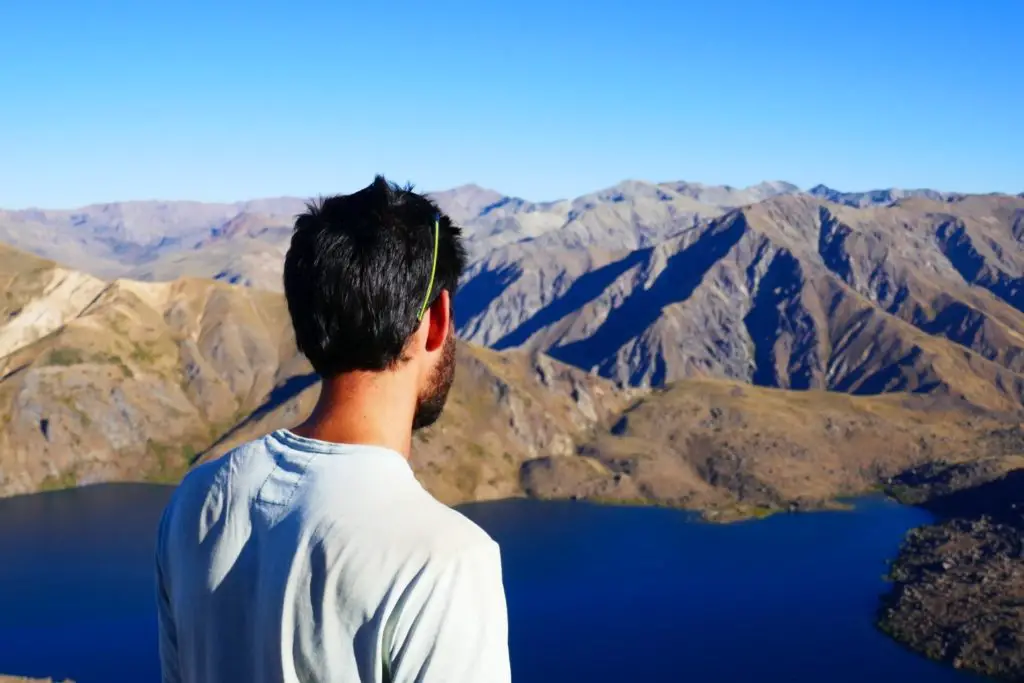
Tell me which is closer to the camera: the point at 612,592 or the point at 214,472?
the point at 214,472

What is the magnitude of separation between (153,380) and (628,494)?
265ft

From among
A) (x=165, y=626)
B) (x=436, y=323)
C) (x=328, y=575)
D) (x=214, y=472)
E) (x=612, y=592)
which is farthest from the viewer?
(x=612, y=592)

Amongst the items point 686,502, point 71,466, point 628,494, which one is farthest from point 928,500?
point 71,466

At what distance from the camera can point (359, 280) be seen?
3.02 meters

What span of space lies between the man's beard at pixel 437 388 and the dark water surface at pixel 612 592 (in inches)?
2978

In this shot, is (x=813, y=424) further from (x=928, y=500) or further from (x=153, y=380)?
(x=153, y=380)

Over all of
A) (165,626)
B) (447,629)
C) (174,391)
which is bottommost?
(174,391)

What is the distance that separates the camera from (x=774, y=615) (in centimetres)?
9144

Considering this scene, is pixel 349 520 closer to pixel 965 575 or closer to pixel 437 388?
pixel 437 388

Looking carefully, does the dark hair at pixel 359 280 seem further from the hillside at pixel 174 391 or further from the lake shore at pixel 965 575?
the hillside at pixel 174 391

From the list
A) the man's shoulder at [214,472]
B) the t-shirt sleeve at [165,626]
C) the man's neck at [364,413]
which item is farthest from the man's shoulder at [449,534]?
the t-shirt sleeve at [165,626]

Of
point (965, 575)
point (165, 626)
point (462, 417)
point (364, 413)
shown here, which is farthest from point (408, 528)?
point (462, 417)

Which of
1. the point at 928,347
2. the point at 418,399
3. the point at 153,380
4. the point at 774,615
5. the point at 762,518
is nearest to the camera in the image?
the point at 418,399

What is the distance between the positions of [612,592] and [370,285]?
99244mm
